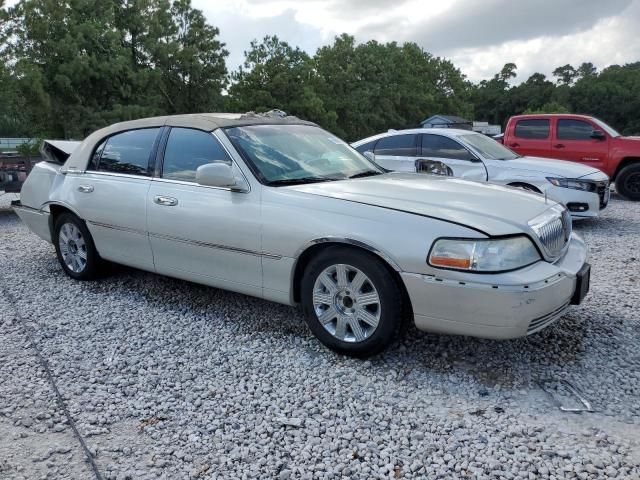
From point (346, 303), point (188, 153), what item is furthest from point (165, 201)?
point (346, 303)

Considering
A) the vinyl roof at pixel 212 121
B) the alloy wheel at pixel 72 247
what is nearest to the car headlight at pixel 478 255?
the vinyl roof at pixel 212 121

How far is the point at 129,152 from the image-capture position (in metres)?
4.66

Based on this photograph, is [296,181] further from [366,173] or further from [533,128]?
[533,128]

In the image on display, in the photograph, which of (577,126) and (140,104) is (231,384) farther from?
(140,104)

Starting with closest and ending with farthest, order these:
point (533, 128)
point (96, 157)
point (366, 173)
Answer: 1. point (366, 173)
2. point (96, 157)
3. point (533, 128)

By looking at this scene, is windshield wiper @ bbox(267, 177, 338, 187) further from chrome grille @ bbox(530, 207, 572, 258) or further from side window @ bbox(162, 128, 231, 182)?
chrome grille @ bbox(530, 207, 572, 258)

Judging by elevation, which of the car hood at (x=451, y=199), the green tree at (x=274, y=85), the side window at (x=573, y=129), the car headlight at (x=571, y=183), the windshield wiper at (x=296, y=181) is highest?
the green tree at (x=274, y=85)

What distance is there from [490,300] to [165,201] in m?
2.55

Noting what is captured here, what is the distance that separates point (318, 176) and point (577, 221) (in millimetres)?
6254

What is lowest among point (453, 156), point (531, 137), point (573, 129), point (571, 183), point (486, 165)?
point (571, 183)

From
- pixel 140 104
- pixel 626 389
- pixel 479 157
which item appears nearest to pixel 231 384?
pixel 626 389

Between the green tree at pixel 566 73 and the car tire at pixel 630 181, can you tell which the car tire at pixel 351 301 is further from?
the green tree at pixel 566 73

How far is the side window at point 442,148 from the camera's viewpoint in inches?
324

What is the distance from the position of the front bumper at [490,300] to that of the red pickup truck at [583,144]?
29.3ft
